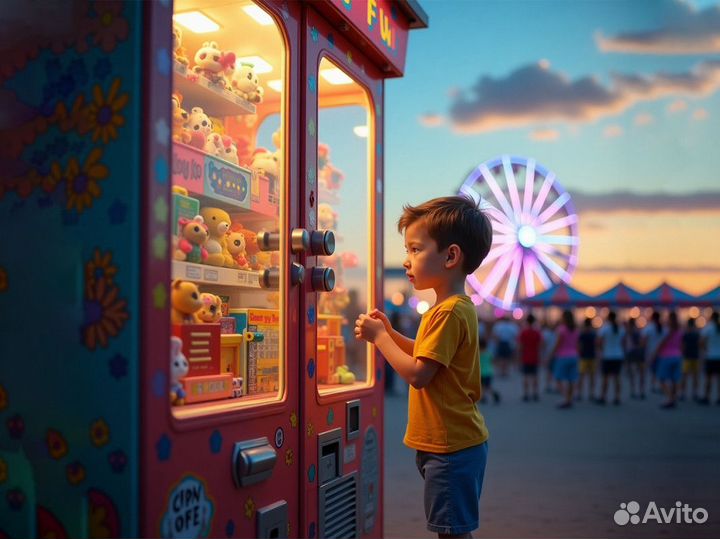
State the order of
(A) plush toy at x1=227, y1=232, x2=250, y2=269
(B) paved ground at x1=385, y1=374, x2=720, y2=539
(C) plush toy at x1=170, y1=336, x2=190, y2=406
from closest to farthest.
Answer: (C) plush toy at x1=170, y1=336, x2=190, y2=406
(A) plush toy at x1=227, y1=232, x2=250, y2=269
(B) paved ground at x1=385, y1=374, x2=720, y2=539

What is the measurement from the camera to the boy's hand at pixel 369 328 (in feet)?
7.52

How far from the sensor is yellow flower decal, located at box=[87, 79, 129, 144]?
5.43 feet

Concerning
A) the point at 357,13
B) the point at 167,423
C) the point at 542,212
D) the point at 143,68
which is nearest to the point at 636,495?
the point at 357,13

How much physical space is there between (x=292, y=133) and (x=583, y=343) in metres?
8.56

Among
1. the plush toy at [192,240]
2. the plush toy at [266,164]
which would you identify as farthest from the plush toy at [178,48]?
the plush toy at [192,240]

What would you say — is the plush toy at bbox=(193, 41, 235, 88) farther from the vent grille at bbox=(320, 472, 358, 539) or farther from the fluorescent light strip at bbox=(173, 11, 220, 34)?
the vent grille at bbox=(320, 472, 358, 539)

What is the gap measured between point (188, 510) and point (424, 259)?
1019mm

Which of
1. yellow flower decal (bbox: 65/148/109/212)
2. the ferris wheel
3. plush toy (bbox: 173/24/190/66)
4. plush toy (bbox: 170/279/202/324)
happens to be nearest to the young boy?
plush toy (bbox: 170/279/202/324)

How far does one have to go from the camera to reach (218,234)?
2.35 m

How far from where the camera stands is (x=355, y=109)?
3102 mm

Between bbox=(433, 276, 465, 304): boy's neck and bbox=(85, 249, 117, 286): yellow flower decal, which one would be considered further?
bbox=(433, 276, 465, 304): boy's neck

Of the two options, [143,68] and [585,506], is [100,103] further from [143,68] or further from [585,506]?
[585,506]

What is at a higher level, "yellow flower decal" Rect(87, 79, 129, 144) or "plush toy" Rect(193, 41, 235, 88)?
"plush toy" Rect(193, 41, 235, 88)

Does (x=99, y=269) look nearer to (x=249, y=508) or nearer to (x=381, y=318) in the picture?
(x=249, y=508)
